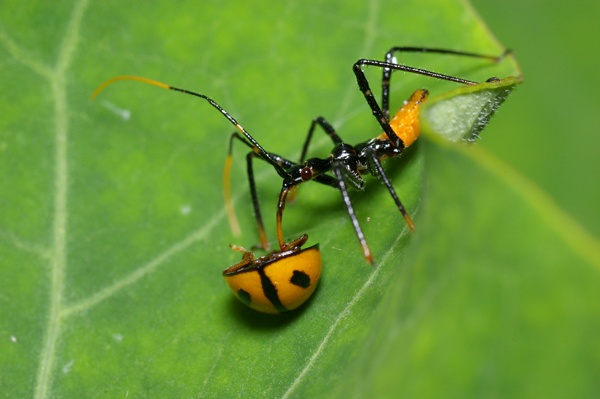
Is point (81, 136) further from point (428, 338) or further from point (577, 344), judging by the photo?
point (577, 344)

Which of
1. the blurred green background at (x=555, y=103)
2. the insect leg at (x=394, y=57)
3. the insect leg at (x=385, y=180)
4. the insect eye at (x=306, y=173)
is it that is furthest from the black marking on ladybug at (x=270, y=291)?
the blurred green background at (x=555, y=103)

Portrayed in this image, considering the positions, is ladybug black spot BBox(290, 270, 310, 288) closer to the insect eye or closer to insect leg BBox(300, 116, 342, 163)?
the insect eye

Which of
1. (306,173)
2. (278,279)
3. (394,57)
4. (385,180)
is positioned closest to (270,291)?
(278,279)

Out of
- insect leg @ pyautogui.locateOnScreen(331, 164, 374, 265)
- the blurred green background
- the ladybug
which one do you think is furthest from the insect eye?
the blurred green background

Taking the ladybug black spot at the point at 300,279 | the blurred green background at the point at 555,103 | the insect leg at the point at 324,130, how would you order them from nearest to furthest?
the ladybug black spot at the point at 300,279
the insect leg at the point at 324,130
the blurred green background at the point at 555,103

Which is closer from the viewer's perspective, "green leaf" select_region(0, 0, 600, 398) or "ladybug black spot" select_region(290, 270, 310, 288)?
"green leaf" select_region(0, 0, 600, 398)

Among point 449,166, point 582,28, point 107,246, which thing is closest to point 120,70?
point 107,246

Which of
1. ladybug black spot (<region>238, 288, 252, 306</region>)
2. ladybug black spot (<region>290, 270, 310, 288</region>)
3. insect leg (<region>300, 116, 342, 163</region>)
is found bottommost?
ladybug black spot (<region>290, 270, 310, 288</region>)

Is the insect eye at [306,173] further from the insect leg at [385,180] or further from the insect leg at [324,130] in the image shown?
the insect leg at [385,180]
